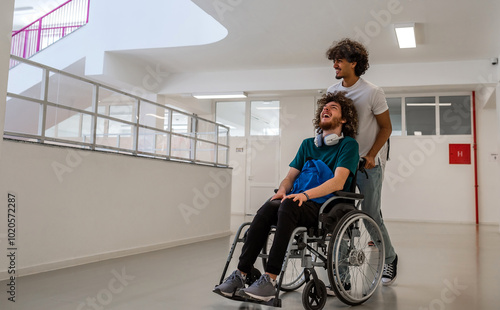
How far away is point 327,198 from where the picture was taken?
2.16 metres

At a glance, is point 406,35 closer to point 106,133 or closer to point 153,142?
point 153,142

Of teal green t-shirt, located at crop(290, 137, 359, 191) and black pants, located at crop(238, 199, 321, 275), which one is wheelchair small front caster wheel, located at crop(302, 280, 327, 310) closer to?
black pants, located at crop(238, 199, 321, 275)

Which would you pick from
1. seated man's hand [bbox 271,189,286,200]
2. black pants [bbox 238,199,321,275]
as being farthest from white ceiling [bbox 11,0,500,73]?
black pants [bbox 238,199,321,275]

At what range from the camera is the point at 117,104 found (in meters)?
4.17

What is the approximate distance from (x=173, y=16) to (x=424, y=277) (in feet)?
18.6

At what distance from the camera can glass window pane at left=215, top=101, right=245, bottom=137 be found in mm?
10547

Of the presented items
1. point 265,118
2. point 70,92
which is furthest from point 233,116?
point 70,92

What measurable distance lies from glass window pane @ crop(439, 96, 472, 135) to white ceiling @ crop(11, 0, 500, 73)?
88.4 inches

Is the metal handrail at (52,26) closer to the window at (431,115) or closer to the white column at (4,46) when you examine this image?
the white column at (4,46)

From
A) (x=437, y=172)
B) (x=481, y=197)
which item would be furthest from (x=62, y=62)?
(x=481, y=197)

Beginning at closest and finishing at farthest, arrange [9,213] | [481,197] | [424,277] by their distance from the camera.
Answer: [9,213] → [424,277] → [481,197]

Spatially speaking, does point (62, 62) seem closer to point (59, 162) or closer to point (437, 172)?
point (59, 162)

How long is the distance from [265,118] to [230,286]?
865cm

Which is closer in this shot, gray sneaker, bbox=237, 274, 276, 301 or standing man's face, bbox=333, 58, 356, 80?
gray sneaker, bbox=237, 274, 276, 301
